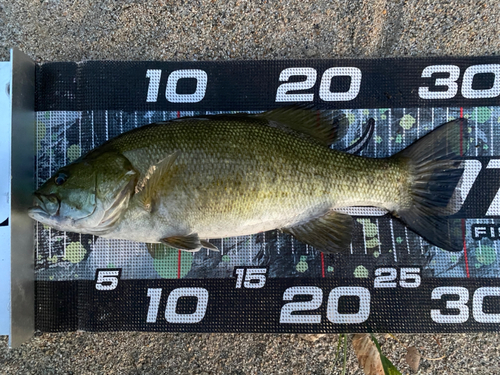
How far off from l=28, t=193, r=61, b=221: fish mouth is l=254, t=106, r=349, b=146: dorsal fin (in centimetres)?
117

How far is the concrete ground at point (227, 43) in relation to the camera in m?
2.11

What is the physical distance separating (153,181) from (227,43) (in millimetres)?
1157

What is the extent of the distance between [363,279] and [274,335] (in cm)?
70

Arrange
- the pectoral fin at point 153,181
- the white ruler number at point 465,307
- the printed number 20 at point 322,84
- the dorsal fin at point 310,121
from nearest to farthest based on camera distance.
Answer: the pectoral fin at point 153,181 < the dorsal fin at point 310,121 < the white ruler number at point 465,307 < the printed number 20 at point 322,84

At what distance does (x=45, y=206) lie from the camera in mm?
1656

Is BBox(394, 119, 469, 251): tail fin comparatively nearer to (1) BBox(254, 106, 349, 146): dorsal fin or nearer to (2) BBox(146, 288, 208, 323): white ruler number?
(1) BBox(254, 106, 349, 146): dorsal fin

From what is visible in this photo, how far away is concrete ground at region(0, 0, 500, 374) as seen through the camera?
2.11m

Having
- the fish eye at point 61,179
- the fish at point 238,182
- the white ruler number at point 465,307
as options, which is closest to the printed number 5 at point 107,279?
the fish at point 238,182

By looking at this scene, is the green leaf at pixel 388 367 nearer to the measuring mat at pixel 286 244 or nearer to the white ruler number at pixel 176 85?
the measuring mat at pixel 286 244

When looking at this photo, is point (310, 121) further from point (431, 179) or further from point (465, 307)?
point (465, 307)

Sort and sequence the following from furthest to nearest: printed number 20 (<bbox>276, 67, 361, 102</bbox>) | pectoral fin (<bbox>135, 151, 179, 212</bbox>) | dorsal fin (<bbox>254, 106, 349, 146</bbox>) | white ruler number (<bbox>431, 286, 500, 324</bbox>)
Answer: printed number 20 (<bbox>276, 67, 361, 102</bbox>) → white ruler number (<bbox>431, 286, 500, 324</bbox>) → dorsal fin (<bbox>254, 106, 349, 146</bbox>) → pectoral fin (<bbox>135, 151, 179, 212</bbox>)

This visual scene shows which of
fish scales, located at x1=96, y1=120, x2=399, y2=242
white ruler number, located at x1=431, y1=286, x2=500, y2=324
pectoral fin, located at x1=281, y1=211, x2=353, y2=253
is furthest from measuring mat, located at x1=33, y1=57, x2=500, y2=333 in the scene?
fish scales, located at x1=96, y1=120, x2=399, y2=242

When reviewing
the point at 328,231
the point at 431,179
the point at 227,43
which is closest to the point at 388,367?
the point at 328,231

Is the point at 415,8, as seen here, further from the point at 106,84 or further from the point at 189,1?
the point at 106,84
